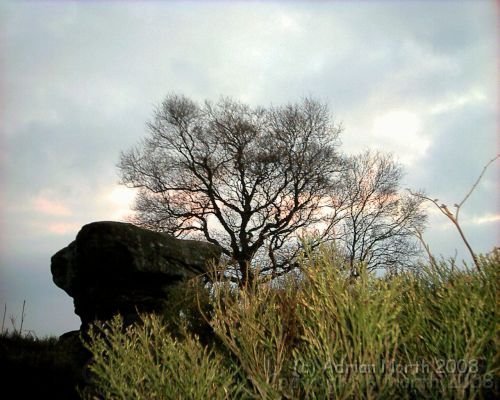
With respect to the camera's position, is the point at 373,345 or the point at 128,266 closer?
the point at 373,345

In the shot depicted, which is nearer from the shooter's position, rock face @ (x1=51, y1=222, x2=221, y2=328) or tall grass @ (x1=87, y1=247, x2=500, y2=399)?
tall grass @ (x1=87, y1=247, x2=500, y2=399)

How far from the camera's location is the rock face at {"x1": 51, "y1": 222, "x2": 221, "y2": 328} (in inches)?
540

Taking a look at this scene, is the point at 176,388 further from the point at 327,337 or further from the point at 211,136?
the point at 211,136

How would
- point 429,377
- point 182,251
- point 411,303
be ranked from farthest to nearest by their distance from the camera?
point 182,251 → point 411,303 → point 429,377

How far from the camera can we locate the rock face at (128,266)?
13.7 m

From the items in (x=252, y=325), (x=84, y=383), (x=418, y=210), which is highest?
(x=418, y=210)

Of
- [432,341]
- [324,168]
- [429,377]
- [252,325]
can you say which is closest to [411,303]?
[432,341]

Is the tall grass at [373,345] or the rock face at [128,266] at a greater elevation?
the rock face at [128,266]

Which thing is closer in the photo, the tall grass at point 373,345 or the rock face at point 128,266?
the tall grass at point 373,345

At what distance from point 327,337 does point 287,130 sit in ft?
73.7

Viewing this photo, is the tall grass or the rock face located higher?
the rock face

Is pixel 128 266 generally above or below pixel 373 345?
above

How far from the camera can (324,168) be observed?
24859mm

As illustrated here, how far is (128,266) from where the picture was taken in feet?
45.1
